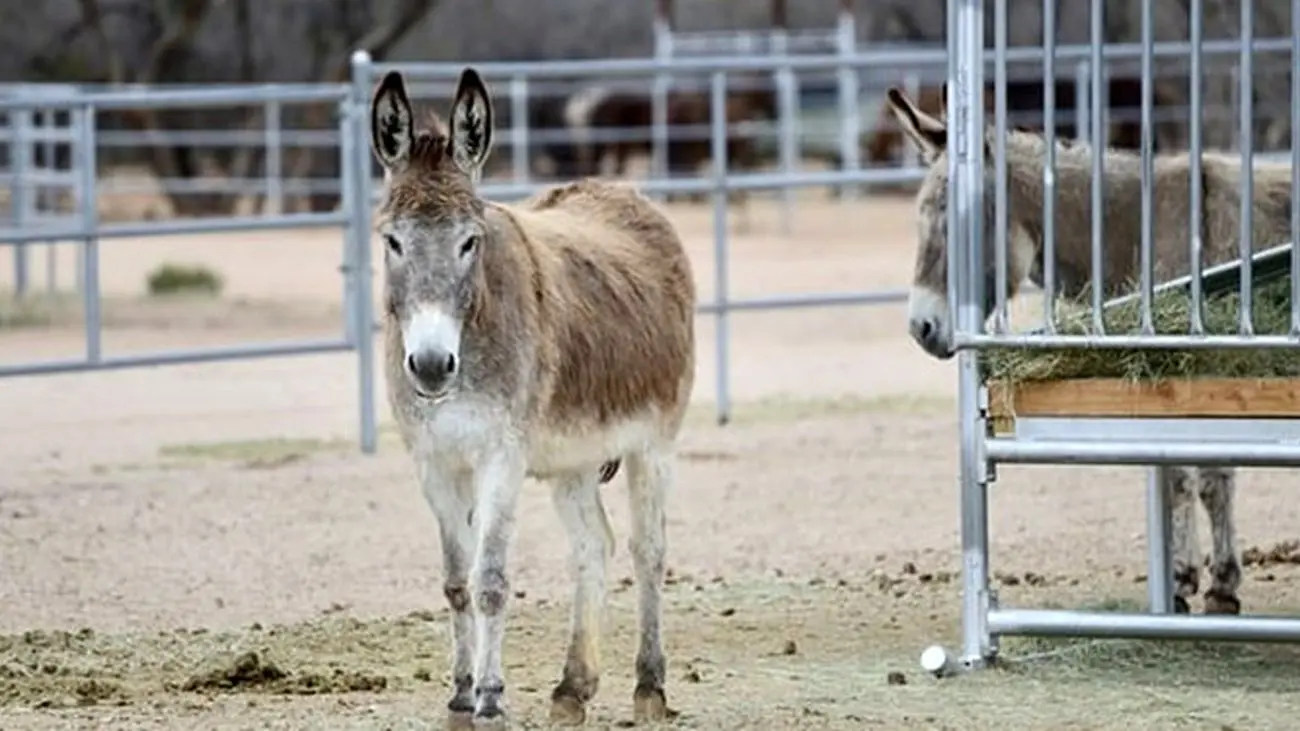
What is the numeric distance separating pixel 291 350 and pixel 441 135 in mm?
6284

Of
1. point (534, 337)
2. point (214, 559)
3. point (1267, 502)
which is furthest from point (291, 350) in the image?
point (534, 337)

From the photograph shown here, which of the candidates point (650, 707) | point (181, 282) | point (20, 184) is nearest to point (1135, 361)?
point (650, 707)

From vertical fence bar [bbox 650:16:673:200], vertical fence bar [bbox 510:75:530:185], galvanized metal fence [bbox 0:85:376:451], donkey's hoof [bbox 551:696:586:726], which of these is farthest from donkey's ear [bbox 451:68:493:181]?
vertical fence bar [bbox 650:16:673:200]

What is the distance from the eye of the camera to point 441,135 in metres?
6.47

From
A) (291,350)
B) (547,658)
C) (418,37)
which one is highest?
(418,37)

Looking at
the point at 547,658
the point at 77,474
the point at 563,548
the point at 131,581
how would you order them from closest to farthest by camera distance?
the point at 547,658 < the point at 131,581 < the point at 563,548 < the point at 77,474

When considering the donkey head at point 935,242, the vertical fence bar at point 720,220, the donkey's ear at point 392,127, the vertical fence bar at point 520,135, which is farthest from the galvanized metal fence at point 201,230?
the vertical fence bar at point 520,135

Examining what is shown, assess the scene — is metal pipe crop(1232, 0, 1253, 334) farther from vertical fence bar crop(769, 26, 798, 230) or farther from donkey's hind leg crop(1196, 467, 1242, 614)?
vertical fence bar crop(769, 26, 798, 230)

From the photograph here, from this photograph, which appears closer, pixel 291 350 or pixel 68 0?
pixel 291 350

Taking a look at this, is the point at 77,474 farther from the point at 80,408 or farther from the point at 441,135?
the point at 441,135

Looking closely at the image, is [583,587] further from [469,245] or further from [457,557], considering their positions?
[469,245]

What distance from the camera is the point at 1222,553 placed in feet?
27.8

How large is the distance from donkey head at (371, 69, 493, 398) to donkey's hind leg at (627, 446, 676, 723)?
2.97 ft

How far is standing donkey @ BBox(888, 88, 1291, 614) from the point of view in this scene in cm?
835
